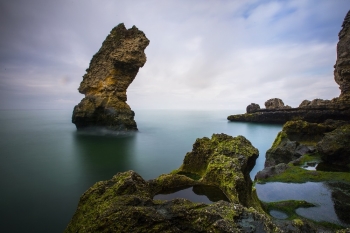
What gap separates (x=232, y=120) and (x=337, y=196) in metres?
66.0

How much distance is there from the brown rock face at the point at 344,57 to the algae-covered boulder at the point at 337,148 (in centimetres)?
2740

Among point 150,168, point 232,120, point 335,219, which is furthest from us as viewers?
point 232,120

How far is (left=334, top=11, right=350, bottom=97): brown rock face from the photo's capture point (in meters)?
33.1

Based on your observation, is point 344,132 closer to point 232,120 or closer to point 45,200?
point 45,200

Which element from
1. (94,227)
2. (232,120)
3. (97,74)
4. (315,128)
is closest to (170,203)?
(94,227)

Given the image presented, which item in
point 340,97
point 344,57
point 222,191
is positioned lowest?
point 222,191

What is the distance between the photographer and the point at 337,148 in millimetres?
13273

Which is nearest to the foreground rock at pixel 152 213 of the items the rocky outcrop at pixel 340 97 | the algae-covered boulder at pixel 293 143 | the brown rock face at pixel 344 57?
the algae-covered boulder at pixel 293 143

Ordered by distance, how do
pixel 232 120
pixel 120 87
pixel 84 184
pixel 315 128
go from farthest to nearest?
pixel 232 120 < pixel 120 87 < pixel 315 128 < pixel 84 184

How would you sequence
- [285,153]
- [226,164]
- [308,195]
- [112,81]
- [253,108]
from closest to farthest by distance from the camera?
[226,164] < [308,195] < [285,153] < [112,81] < [253,108]

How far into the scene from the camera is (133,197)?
4059mm

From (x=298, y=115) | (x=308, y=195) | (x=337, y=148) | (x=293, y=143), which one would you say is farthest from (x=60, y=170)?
(x=298, y=115)

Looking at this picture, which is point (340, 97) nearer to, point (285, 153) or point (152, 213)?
point (285, 153)

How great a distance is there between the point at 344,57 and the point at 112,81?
4016 cm
